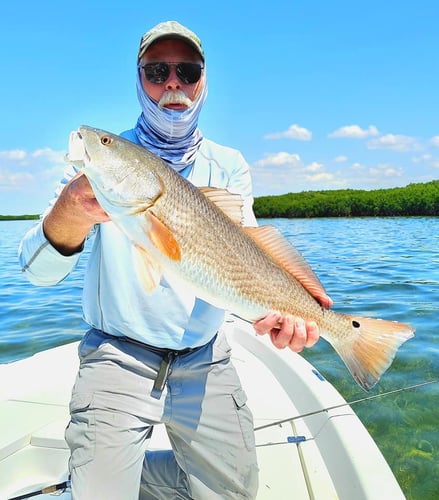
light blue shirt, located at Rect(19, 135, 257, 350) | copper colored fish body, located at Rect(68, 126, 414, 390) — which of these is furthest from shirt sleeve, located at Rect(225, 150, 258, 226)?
light blue shirt, located at Rect(19, 135, 257, 350)

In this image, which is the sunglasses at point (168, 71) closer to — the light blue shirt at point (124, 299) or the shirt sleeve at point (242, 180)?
the shirt sleeve at point (242, 180)

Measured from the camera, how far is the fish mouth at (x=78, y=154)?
6.64 feet

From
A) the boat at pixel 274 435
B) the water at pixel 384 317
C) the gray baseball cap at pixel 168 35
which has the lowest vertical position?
the water at pixel 384 317

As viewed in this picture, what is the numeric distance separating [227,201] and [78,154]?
730 millimetres

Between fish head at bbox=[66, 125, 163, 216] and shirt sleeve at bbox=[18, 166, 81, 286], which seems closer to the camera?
fish head at bbox=[66, 125, 163, 216]

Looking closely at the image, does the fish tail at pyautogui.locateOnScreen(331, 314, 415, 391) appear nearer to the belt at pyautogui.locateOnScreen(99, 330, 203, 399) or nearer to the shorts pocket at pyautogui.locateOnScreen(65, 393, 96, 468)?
the belt at pyautogui.locateOnScreen(99, 330, 203, 399)

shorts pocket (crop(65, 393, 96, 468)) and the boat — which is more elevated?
shorts pocket (crop(65, 393, 96, 468))

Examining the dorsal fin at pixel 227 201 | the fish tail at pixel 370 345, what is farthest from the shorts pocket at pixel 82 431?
the fish tail at pixel 370 345

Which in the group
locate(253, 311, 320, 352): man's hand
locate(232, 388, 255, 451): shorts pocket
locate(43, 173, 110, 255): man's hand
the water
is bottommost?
the water

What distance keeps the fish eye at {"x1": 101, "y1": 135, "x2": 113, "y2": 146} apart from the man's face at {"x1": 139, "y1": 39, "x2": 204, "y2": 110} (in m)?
0.75

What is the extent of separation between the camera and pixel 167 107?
2.75 m

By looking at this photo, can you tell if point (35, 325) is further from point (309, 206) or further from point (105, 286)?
point (309, 206)

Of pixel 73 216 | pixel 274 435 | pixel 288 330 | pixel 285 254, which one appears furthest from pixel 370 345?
pixel 73 216

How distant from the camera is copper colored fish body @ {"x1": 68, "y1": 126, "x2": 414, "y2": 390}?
2049 millimetres
